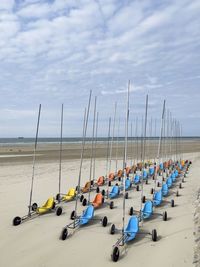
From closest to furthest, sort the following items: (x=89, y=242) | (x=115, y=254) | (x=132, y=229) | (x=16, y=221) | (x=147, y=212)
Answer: (x=115, y=254) → (x=89, y=242) → (x=132, y=229) → (x=16, y=221) → (x=147, y=212)

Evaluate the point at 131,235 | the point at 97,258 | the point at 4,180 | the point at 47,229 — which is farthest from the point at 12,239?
the point at 4,180

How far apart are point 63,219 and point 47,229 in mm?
1213

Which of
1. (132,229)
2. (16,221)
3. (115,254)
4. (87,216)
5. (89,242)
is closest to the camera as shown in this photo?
(115,254)

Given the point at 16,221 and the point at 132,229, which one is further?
the point at 16,221

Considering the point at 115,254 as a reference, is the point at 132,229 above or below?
above

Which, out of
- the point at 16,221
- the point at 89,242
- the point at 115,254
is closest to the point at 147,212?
the point at 89,242

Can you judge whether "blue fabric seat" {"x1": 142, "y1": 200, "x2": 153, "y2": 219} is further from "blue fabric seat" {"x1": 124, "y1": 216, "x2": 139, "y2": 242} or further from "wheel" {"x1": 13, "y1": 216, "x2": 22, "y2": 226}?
"wheel" {"x1": 13, "y1": 216, "x2": 22, "y2": 226}

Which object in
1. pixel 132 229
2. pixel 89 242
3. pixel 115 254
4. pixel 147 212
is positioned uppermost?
pixel 147 212

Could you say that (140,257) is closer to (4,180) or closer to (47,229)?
(47,229)

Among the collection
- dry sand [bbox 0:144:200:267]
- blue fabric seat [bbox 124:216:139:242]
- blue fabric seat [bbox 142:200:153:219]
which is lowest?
dry sand [bbox 0:144:200:267]

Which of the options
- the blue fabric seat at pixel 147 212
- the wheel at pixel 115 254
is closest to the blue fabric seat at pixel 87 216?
the blue fabric seat at pixel 147 212

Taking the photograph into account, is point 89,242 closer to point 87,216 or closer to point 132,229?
point 132,229

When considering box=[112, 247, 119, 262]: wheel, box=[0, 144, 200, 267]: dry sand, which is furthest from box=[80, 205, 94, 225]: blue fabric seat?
box=[112, 247, 119, 262]: wheel

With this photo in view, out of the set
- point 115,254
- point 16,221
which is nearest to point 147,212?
point 115,254
